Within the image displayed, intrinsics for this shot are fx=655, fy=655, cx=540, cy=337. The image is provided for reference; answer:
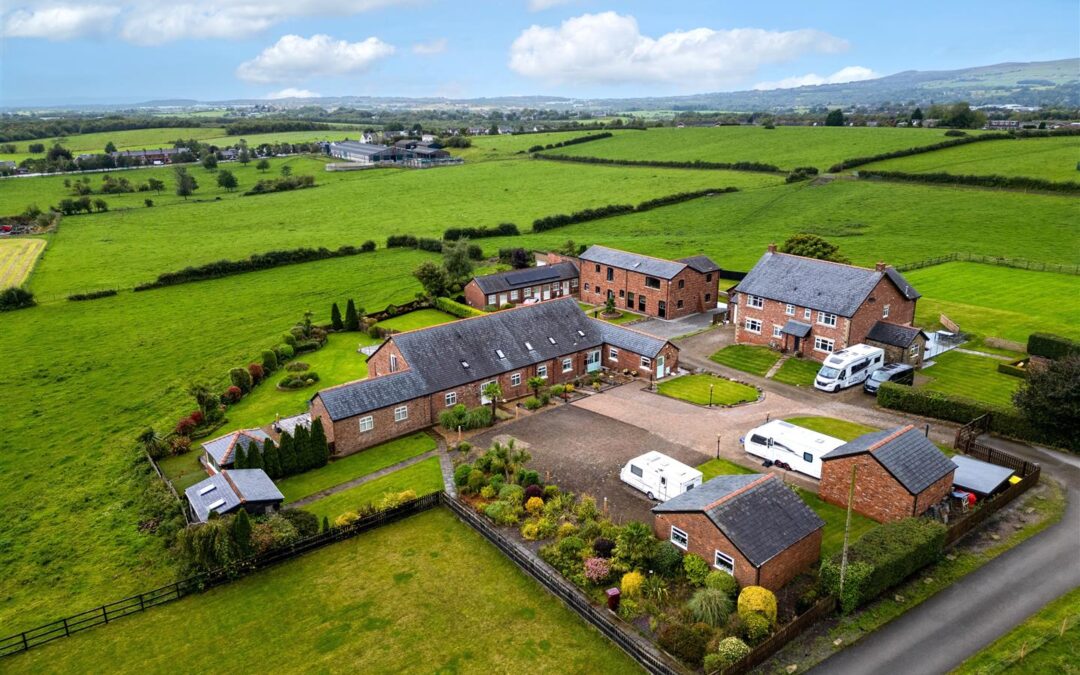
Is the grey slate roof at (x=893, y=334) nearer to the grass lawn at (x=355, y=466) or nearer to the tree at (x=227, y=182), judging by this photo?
the grass lawn at (x=355, y=466)

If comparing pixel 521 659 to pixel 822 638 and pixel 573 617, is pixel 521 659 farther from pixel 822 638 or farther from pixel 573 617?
pixel 822 638

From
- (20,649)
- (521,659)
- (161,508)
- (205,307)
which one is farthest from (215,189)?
(521,659)

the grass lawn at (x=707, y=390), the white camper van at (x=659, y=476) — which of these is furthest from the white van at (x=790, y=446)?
the grass lawn at (x=707, y=390)

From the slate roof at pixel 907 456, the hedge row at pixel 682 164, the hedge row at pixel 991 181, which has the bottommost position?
the slate roof at pixel 907 456

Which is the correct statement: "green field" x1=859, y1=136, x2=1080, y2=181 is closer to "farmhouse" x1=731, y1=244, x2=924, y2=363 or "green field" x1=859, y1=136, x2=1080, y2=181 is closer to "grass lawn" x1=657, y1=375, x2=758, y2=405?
"farmhouse" x1=731, y1=244, x2=924, y2=363

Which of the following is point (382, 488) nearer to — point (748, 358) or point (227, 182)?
point (748, 358)

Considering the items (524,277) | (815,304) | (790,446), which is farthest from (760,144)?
(790,446)
